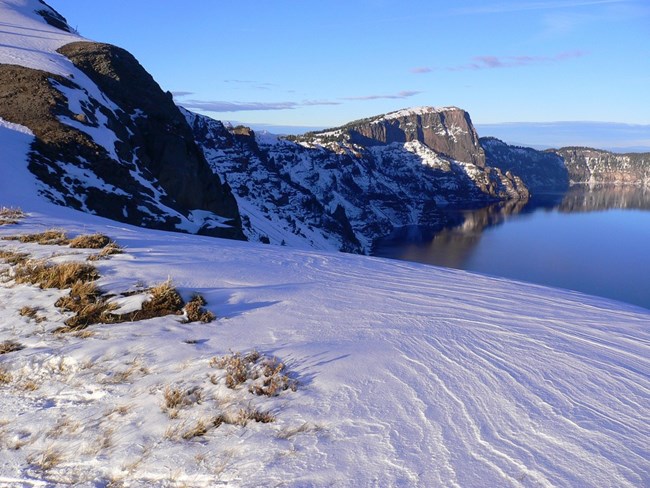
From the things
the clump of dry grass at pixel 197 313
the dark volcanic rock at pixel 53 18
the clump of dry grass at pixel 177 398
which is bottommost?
the clump of dry grass at pixel 177 398

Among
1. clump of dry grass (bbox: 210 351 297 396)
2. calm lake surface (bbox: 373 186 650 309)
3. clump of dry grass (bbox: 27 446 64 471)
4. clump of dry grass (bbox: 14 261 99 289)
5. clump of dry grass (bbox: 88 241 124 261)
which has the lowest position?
calm lake surface (bbox: 373 186 650 309)

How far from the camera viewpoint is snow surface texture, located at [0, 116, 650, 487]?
366cm

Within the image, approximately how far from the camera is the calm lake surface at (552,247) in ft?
235

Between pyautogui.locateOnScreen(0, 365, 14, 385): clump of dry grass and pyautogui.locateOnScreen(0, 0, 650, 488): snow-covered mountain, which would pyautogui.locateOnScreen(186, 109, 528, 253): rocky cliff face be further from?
pyautogui.locateOnScreen(0, 365, 14, 385): clump of dry grass

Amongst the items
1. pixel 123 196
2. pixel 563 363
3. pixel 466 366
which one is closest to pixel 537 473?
pixel 466 366

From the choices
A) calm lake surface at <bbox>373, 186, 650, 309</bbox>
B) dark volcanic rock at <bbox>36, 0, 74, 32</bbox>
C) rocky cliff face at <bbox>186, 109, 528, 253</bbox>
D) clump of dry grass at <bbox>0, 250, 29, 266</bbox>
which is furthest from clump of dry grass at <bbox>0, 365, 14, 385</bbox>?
dark volcanic rock at <bbox>36, 0, 74, 32</bbox>

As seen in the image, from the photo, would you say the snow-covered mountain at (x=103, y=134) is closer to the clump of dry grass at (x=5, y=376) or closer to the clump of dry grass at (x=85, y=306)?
the clump of dry grass at (x=85, y=306)

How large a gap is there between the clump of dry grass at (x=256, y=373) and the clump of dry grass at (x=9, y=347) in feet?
7.79

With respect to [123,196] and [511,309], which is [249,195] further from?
[511,309]

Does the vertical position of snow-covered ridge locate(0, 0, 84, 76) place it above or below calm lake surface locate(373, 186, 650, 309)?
above

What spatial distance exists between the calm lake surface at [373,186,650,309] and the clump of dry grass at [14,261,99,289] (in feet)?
198

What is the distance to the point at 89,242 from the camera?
931 centimetres

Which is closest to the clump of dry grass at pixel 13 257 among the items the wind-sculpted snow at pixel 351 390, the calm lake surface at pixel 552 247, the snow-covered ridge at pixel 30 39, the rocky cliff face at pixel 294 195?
the wind-sculpted snow at pixel 351 390

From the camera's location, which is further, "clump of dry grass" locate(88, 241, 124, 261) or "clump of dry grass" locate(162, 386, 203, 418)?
"clump of dry grass" locate(88, 241, 124, 261)
